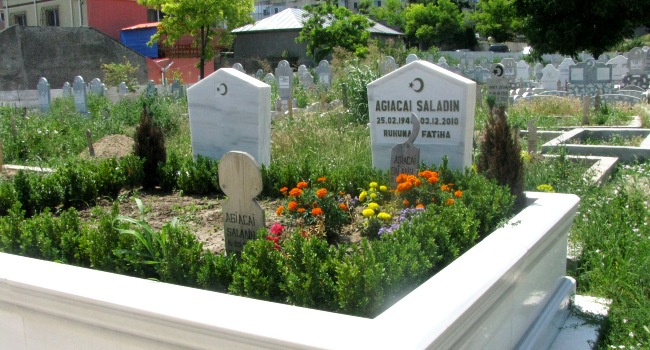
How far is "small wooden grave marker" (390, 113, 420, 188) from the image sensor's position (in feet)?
19.0

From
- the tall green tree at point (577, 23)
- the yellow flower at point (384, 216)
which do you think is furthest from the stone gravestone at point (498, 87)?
the tall green tree at point (577, 23)

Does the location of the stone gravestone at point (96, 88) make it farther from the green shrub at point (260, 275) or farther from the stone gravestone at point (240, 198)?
the green shrub at point (260, 275)

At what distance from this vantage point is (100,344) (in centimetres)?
309

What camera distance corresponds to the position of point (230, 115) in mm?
7293

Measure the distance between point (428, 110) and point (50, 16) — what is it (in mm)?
38139

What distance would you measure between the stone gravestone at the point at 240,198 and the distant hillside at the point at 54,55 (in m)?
30.2

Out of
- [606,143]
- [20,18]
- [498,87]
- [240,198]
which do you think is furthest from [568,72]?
[20,18]

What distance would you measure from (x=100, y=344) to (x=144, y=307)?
1.33 ft

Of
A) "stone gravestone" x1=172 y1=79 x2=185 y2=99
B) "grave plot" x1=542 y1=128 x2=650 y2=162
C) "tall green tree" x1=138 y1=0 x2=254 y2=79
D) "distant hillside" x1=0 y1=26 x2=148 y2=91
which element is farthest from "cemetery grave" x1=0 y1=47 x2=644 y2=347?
"distant hillside" x1=0 y1=26 x2=148 y2=91

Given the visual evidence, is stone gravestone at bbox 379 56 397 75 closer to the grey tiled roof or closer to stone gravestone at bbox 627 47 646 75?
stone gravestone at bbox 627 47 646 75

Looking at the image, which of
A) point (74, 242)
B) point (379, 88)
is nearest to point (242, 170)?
point (74, 242)

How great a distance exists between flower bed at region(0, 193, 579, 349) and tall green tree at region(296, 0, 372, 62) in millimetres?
29555

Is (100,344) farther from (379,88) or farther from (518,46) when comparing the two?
(518,46)

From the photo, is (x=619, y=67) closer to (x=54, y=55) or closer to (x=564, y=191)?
(x=564, y=191)
